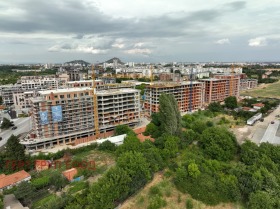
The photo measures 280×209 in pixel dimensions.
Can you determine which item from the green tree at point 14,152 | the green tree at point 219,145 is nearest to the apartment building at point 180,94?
the green tree at point 219,145

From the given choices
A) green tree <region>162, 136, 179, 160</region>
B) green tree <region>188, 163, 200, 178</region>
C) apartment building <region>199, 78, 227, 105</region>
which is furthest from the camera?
apartment building <region>199, 78, 227, 105</region>

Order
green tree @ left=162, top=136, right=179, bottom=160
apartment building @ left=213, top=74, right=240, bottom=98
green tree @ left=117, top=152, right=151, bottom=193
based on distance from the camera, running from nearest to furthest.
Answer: green tree @ left=117, top=152, right=151, bottom=193 < green tree @ left=162, top=136, right=179, bottom=160 < apartment building @ left=213, top=74, right=240, bottom=98

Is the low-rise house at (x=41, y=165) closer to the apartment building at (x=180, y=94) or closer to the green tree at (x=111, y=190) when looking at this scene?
the green tree at (x=111, y=190)

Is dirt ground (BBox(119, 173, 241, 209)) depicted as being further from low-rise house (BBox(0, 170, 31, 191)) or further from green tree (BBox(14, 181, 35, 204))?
low-rise house (BBox(0, 170, 31, 191))

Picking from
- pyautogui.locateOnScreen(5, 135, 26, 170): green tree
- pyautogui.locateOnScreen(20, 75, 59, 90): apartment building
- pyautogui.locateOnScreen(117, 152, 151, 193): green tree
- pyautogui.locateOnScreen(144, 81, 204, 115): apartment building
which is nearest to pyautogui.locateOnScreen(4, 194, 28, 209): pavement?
pyautogui.locateOnScreen(5, 135, 26, 170): green tree

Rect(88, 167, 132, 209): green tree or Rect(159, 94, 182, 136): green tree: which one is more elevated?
Rect(159, 94, 182, 136): green tree

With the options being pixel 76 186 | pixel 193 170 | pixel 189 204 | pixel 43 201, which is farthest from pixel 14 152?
pixel 193 170

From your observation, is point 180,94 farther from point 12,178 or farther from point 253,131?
point 12,178
